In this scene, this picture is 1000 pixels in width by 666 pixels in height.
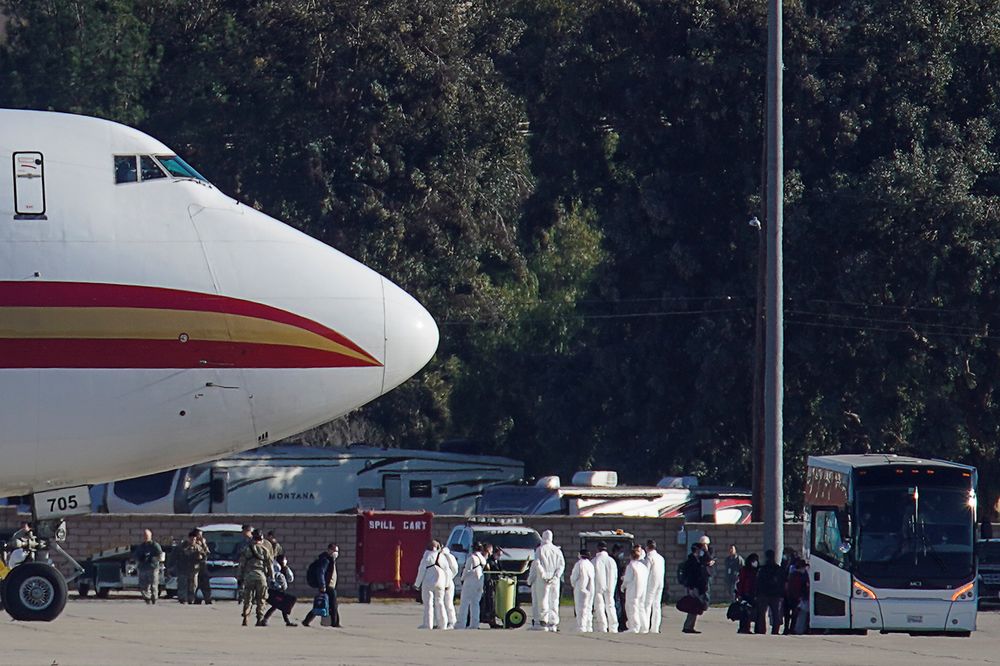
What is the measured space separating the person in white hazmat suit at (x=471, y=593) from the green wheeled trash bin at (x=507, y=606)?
58 cm

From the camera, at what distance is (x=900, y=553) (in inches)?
1125

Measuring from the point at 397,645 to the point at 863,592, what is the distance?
9.03 m

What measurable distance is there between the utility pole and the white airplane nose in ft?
49.6

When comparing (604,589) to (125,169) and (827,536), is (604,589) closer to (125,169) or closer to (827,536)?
(827,536)

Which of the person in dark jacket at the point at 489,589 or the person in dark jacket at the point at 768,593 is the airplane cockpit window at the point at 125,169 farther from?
the person in dark jacket at the point at 768,593

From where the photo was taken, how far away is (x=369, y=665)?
18672 millimetres

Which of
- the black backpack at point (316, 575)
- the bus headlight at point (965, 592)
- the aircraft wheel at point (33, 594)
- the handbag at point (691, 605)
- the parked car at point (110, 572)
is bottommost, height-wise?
the parked car at point (110, 572)

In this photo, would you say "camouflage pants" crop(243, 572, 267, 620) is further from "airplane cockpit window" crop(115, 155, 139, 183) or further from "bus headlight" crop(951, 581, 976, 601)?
"bus headlight" crop(951, 581, 976, 601)

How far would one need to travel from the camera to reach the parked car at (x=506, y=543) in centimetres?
3362

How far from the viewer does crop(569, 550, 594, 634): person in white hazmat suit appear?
27.9m

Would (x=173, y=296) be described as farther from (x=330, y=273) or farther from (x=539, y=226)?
(x=539, y=226)

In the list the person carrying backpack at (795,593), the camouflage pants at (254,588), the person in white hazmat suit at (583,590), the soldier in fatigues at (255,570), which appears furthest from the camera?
the person carrying backpack at (795,593)

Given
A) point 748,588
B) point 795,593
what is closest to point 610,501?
point 748,588

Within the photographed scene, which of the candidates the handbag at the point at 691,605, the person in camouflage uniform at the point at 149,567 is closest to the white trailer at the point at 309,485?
the person in camouflage uniform at the point at 149,567
